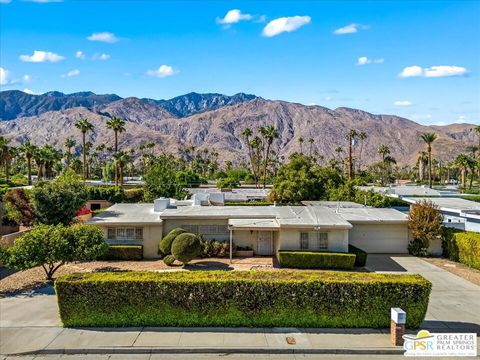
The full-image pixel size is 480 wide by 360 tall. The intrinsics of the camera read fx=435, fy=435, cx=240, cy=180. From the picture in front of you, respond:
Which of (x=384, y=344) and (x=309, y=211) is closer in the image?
(x=384, y=344)

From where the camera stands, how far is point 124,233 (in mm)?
26000

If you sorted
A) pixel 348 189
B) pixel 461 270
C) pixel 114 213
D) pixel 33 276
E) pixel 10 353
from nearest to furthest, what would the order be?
pixel 10 353 → pixel 33 276 → pixel 461 270 → pixel 114 213 → pixel 348 189

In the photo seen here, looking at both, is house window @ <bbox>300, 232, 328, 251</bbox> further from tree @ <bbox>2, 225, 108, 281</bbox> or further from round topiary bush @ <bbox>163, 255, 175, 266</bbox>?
tree @ <bbox>2, 225, 108, 281</bbox>

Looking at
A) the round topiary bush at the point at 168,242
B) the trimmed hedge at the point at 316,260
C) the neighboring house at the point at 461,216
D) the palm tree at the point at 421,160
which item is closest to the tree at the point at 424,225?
the neighboring house at the point at 461,216

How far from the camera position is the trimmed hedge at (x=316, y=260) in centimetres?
2327

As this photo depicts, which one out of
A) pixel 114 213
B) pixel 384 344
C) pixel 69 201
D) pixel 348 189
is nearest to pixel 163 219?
pixel 114 213

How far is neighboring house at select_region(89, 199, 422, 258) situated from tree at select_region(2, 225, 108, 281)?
4.99m

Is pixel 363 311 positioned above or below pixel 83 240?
below

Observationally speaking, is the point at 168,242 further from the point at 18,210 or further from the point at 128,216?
the point at 18,210

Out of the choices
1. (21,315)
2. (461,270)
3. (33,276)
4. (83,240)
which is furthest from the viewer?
(461,270)

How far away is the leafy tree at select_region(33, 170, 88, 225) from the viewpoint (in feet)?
84.0

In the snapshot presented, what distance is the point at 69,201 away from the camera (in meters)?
26.2

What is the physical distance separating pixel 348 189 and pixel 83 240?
101 ft

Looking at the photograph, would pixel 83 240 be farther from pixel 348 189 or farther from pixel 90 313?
pixel 348 189
